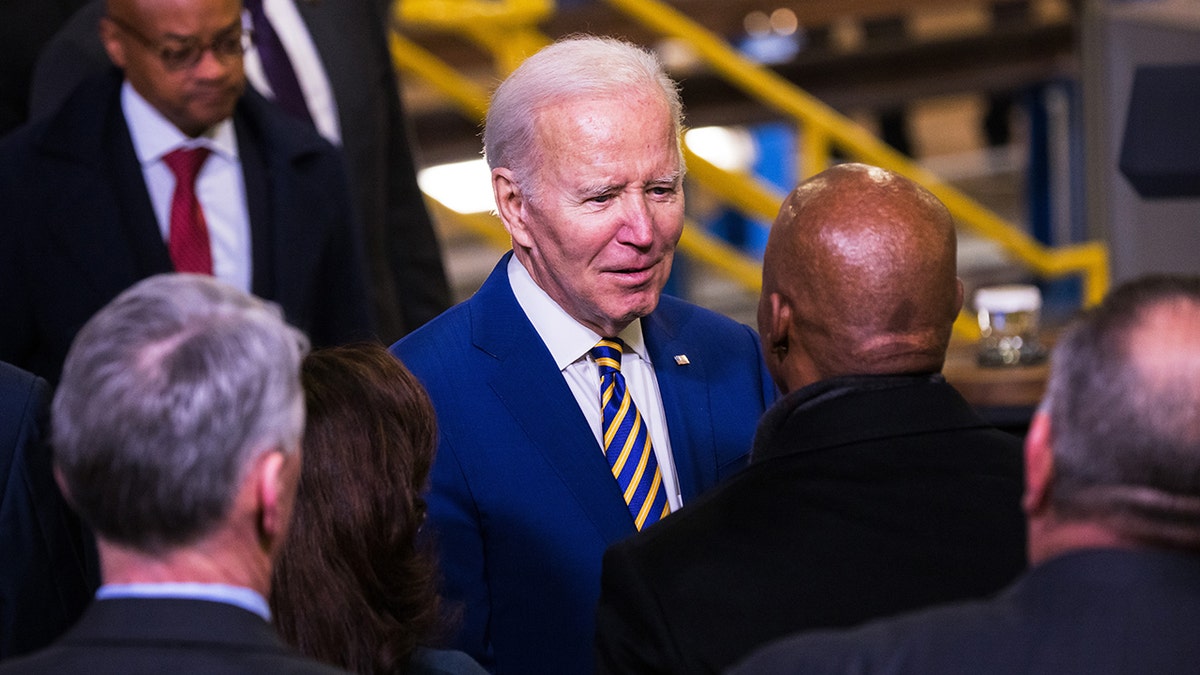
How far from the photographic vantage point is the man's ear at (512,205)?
200 cm

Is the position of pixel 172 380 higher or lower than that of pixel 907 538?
higher

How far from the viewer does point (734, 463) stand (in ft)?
6.90

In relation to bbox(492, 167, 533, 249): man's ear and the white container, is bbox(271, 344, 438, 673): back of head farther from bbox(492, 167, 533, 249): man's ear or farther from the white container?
the white container

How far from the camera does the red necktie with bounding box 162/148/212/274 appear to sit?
2.60m

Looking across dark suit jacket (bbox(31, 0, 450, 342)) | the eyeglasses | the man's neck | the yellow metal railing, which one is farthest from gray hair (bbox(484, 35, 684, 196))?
the yellow metal railing

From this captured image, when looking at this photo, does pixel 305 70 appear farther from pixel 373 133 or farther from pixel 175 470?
pixel 175 470

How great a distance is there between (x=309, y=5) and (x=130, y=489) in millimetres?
2235

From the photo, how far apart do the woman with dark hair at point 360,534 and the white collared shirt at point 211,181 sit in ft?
3.87

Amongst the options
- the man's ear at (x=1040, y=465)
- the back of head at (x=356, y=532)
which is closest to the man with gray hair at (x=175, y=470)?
the back of head at (x=356, y=532)

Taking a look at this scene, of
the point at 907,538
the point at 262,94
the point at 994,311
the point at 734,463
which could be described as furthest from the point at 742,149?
the point at 907,538

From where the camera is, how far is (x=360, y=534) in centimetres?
147

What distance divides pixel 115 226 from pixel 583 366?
0.97m

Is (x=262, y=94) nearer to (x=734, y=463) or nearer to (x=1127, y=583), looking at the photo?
(x=734, y=463)

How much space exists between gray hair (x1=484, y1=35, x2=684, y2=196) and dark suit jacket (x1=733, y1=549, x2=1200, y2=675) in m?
0.99
